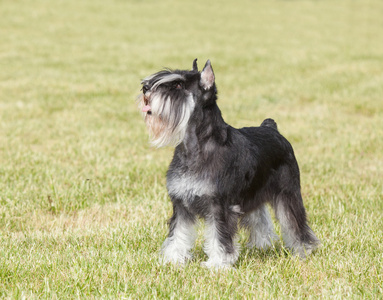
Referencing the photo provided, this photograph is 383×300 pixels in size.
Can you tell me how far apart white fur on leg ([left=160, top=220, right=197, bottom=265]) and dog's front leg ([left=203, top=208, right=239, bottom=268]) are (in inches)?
9.9

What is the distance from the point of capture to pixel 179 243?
4.58 m

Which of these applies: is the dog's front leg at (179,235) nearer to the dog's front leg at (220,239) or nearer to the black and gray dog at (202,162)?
the black and gray dog at (202,162)

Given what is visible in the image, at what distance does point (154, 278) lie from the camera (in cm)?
437

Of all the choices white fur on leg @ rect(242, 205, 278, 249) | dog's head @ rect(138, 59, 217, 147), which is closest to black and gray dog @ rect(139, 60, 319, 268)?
dog's head @ rect(138, 59, 217, 147)

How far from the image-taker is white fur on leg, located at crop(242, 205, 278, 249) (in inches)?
209

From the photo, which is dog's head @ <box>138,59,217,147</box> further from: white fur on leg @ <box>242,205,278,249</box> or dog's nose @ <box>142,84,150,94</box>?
white fur on leg @ <box>242,205,278,249</box>

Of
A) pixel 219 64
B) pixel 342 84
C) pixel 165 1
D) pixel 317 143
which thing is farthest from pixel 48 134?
pixel 165 1

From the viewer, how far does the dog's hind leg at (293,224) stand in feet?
16.6

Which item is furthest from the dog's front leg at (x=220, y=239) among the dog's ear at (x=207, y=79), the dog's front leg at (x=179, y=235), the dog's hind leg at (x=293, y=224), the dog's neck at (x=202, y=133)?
the dog's ear at (x=207, y=79)

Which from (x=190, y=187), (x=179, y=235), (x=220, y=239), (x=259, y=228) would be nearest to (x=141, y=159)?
(x=259, y=228)

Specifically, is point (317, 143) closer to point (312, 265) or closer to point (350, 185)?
point (350, 185)

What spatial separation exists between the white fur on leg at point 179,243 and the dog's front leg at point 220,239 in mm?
252

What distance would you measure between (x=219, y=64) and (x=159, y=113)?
14997mm

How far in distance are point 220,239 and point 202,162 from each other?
25.6 inches
